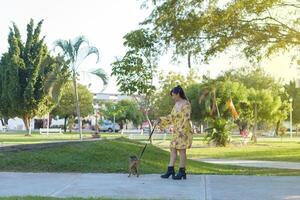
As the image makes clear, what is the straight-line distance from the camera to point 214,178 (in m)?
10.3

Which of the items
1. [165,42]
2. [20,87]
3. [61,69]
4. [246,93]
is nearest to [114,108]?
[20,87]

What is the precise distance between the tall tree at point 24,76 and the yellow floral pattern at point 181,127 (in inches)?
1692

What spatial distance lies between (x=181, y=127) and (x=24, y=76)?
150 ft

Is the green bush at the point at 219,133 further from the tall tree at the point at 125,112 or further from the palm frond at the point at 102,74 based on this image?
the tall tree at the point at 125,112

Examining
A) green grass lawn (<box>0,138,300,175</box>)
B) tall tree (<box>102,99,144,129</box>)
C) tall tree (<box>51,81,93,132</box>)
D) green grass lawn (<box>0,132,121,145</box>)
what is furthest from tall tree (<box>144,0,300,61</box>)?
tall tree (<box>102,99,144,129</box>)

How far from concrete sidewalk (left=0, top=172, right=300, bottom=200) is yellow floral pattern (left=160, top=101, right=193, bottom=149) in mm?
684

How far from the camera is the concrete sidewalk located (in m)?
8.03

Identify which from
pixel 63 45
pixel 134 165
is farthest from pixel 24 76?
pixel 134 165

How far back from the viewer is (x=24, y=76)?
53.8 metres

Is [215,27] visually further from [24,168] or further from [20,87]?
[20,87]

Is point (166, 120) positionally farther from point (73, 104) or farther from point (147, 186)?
point (73, 104)

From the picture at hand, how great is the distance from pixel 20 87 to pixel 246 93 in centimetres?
2217

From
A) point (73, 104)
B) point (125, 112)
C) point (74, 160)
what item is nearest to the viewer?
point (74, 160)

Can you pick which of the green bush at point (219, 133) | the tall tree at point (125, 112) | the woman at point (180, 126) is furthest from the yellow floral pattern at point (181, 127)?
the tall tree at point (125, 112)
